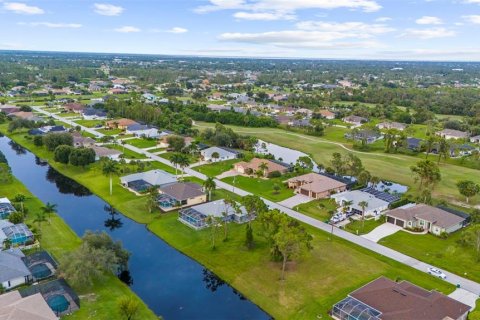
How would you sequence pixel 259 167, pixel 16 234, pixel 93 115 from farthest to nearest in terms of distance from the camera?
pixel 93 115 → pixel 259 167 → pixel 16 234

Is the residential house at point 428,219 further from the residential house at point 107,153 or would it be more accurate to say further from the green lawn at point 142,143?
the green lawn at point 142,143

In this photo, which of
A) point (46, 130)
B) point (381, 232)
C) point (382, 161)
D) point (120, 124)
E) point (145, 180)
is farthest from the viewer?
point (120, 124)

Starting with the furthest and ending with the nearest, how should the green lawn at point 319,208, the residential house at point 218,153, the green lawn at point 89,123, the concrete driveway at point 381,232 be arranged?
1. the green lawn at point 89,123
2. the residential house at point 218,153
3. the green lawn at point 319,208
4. the concrete driveway at point 381,232

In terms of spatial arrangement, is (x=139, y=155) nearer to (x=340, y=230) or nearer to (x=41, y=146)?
(x=41, y=146)

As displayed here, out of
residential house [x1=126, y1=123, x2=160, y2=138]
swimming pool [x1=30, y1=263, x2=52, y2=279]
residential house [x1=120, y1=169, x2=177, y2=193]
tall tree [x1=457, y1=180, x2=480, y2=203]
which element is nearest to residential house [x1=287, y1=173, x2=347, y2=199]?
tall tree [x1=457, y1=180, x2=480, y2=203]

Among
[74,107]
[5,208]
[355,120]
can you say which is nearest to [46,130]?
[74,107]

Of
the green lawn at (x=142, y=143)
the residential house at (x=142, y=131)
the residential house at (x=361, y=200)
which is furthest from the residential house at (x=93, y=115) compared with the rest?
the residential house at (x=361, y=200)

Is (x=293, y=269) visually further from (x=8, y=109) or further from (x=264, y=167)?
(x=8, y=109)
